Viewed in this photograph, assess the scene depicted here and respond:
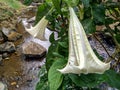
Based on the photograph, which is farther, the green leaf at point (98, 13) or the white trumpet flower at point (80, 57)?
the green leaf at point (98, 13)

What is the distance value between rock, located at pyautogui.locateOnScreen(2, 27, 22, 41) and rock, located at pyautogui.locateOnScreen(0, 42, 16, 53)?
1.17 ft

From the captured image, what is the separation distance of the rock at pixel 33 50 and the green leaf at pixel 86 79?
15.4 ft

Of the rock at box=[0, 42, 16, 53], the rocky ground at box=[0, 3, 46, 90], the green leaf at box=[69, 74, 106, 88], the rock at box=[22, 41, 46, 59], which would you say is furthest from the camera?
the rock at box=[0, 42, 16, 53]

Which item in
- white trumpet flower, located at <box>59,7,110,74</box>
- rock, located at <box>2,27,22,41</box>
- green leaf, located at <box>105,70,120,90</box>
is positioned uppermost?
white trumpet flower, located at <box>59,7,110,74</box>

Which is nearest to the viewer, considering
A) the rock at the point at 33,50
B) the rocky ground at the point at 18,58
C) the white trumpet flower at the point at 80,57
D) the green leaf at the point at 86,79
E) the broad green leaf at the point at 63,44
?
the white trumpet flower at the point at 80,57

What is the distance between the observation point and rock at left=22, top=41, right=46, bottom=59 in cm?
581

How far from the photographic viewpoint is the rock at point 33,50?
5.81m

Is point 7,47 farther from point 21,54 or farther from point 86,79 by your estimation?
point 86,79

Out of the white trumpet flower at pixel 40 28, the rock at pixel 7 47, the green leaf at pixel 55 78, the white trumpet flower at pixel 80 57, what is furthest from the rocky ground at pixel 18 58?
the white trumpet flower at pixel 80 57

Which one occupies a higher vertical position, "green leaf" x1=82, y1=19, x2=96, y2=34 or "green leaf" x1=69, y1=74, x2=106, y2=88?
"green leaf" x1=82, y1=19, x2=96, y2=34

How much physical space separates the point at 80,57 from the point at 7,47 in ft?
17.8

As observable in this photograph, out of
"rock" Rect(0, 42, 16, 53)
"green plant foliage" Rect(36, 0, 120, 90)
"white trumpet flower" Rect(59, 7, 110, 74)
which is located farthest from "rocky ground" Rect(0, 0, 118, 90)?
"white trumpet flower" Rect(59, 7, 110, 74)

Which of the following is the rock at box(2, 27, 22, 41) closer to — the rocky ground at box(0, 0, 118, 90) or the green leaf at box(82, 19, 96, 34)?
the rocky ground at box(0, 0, 118, 90)

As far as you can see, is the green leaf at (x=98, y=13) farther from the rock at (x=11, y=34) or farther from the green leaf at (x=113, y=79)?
the rock at (x=11, y=34)
